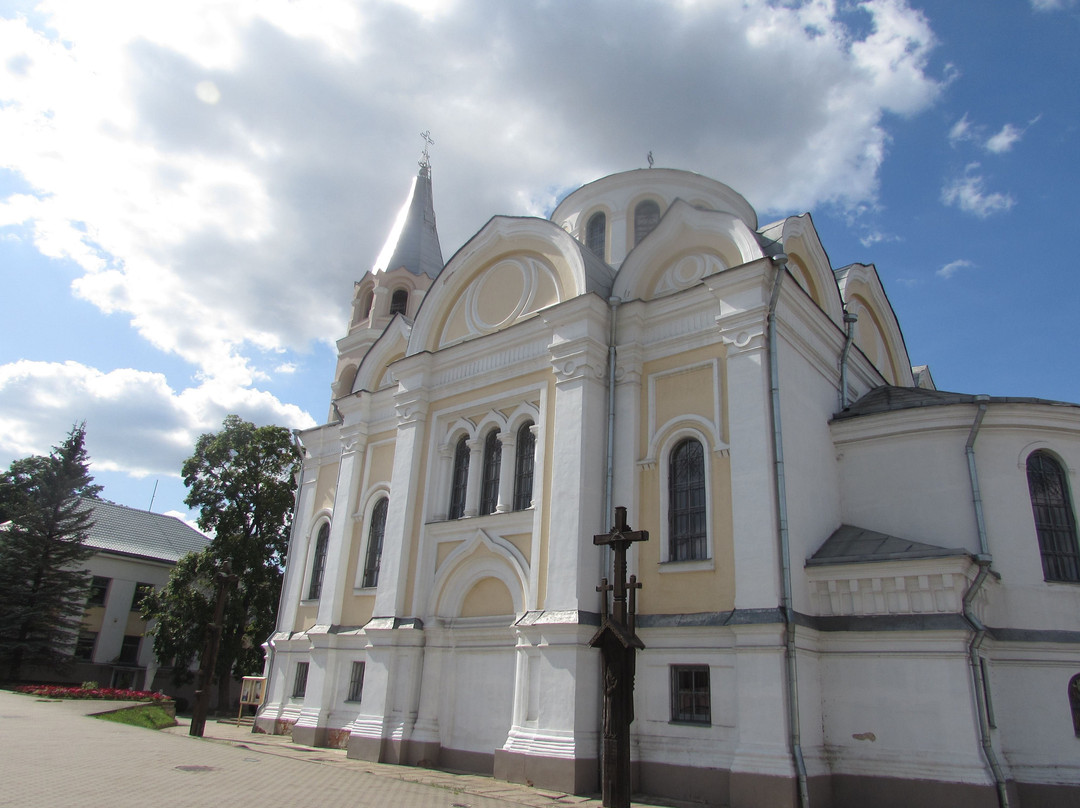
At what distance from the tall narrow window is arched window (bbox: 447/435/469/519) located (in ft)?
6.48

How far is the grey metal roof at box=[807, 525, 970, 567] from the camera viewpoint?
1127 centimetres

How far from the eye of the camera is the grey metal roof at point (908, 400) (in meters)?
12.9

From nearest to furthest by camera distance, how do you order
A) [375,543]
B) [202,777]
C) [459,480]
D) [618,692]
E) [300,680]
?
[618,692], [202,777], [459,480], [375,543], [300,680]

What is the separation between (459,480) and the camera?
16406mm

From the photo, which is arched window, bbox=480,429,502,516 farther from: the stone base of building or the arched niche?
the stone base of building

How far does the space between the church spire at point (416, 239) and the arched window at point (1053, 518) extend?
1750 centimetres

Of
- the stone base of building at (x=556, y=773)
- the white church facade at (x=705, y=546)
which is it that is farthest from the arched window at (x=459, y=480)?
the stone base of building at (x=556, y=773)

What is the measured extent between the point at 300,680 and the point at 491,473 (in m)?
7.77

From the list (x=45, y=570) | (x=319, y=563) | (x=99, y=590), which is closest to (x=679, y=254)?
(x=319, y=563)

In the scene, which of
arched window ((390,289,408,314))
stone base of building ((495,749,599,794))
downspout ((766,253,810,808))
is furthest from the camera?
arched window ((390,289,408,314))

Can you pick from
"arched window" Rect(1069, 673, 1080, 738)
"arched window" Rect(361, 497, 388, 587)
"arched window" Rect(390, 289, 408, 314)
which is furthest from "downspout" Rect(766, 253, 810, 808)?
"arched window" Rect(390, 289, 408, 314)

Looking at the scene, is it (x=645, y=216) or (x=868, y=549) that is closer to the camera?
(x=868, y=549)

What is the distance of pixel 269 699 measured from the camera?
1911 cm

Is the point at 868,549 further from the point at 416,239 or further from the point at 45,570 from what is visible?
the point at 45,570
